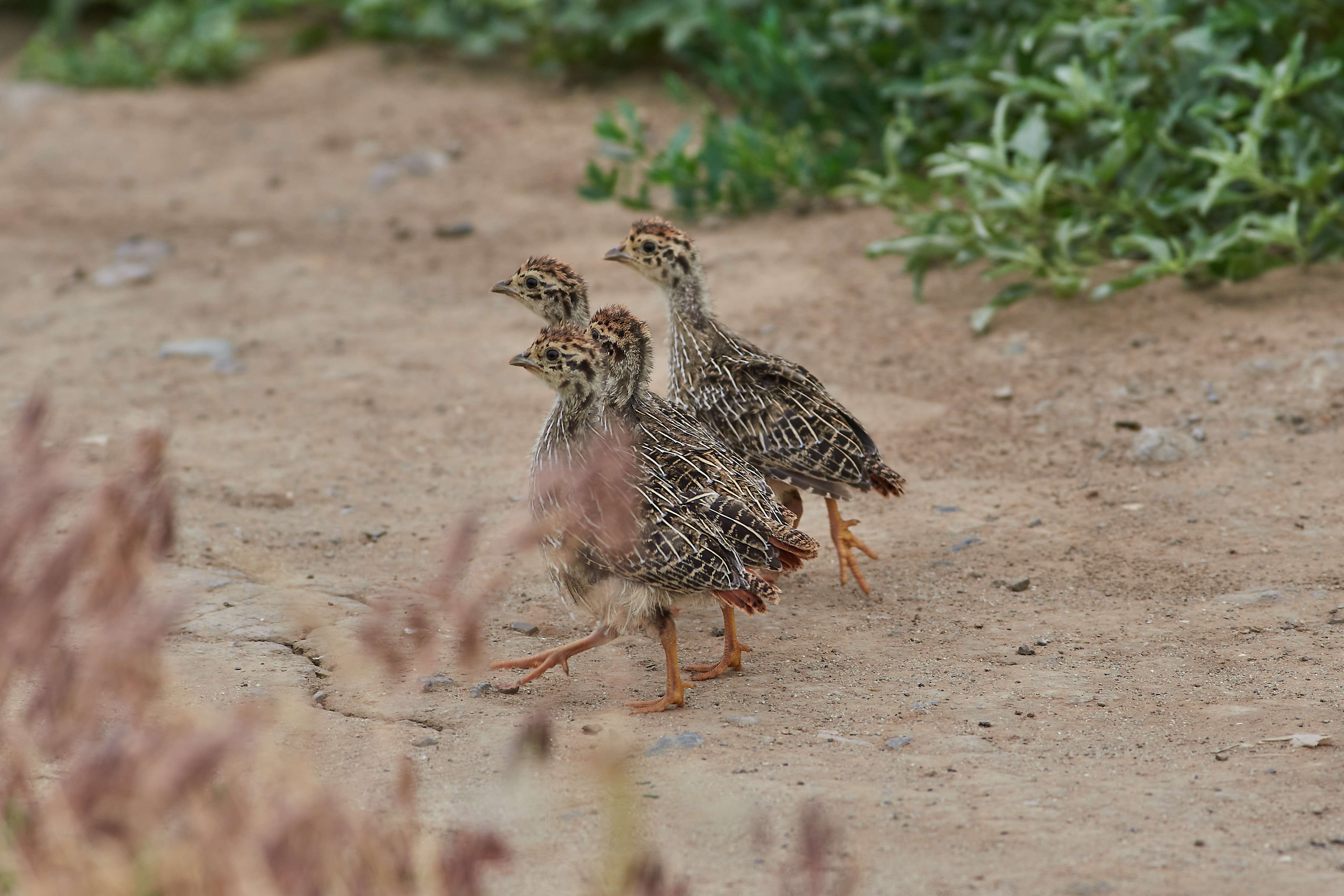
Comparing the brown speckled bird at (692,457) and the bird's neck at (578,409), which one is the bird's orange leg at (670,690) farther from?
the bird's neck at (578,409)

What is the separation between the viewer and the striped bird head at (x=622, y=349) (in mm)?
5078

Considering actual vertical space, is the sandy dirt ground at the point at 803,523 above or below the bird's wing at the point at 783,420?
below

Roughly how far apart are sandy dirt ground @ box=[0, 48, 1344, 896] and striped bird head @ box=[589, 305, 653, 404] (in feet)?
3.24

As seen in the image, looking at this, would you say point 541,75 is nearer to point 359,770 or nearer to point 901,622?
point 901,622

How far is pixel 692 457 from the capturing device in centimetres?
519

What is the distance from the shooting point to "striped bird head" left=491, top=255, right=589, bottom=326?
6234mm

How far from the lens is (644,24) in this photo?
453 inches

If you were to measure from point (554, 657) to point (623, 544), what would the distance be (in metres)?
0.72

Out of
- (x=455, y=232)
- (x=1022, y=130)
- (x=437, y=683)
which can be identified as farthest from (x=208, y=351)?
(x=1022, y=130)

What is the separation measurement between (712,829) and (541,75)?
10.3 metres

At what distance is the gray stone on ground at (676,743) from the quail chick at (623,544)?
313mm

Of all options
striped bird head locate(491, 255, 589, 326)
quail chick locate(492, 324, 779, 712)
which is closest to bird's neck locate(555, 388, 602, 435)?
quail chick locate(492, 324, 779, 712)

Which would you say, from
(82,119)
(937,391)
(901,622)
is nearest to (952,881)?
(901,622)


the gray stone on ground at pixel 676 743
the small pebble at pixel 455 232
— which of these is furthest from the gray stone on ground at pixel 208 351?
the gray stone on ground at pixel 676 743
